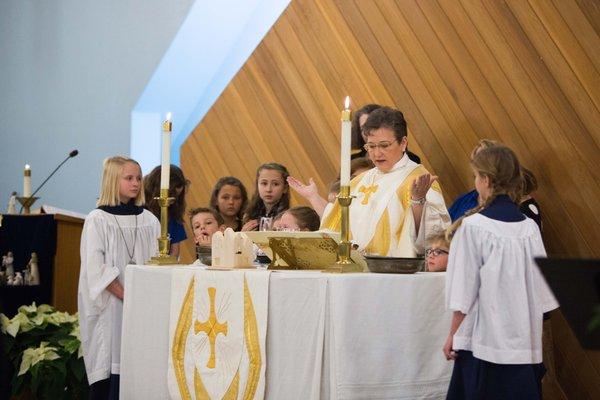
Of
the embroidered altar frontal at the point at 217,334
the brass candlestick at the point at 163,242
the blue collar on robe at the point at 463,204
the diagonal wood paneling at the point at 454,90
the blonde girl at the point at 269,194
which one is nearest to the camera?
the embroidered altar frontal at the point at 217,334

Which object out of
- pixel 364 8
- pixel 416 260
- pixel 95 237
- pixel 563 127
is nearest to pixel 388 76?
pixel 364 8

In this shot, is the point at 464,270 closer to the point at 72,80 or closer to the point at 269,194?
the point at 269,194

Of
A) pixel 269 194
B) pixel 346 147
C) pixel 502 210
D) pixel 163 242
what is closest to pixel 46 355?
pixel 163 242

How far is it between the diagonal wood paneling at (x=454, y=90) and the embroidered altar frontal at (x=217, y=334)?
1.99m

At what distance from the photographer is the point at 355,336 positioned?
13.2 feet

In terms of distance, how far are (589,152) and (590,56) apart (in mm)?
490

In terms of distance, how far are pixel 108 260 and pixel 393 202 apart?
1.84 metres

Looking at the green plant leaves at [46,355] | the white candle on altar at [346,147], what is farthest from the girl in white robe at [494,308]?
the green plant leaves at [46,355]

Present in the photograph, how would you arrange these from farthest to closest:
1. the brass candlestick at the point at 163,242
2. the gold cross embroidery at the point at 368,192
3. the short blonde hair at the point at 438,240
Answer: the gold cross embroidery at the point at 368,192 < the brass candlestick at the point at 163,242 < the short blonde hair at the point at 438,240

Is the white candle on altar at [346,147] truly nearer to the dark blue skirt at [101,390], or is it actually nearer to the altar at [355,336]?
the altar at [355,336]

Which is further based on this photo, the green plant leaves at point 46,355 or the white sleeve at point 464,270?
the green plant leaves at point 46,355

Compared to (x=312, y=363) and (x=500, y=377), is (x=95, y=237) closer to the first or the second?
(x=312, y=363)

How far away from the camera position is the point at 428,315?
422 cm

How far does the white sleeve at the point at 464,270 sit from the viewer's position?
404 cm
